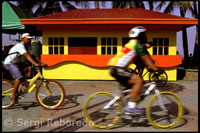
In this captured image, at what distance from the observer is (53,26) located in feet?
37.3

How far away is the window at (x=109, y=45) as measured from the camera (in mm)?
11695

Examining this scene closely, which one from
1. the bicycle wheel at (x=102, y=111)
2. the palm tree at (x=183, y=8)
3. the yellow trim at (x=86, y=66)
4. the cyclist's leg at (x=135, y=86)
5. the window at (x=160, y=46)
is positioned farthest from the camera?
the palm tree at (x=183, y=8)

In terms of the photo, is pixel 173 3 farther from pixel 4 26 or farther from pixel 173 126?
pixel 173 126

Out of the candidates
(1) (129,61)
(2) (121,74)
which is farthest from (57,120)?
(1) (129,61)

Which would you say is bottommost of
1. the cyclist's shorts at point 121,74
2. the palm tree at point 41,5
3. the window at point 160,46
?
the cyclist's shorts at point 121,74

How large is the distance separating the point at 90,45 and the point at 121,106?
26.5ft

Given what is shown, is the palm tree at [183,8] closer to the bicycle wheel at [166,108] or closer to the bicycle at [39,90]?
the bicycle wheel at [166,108]

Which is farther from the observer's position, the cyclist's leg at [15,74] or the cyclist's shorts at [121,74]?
the cyclist's leg at [15,74]

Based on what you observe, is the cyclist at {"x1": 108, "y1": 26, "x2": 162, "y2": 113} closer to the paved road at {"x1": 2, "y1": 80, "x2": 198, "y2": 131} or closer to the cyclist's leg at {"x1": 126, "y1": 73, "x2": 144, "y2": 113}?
the cyclist's leg at {"x1": 126, "y1": 73, "x2": 144, "y2": 113}

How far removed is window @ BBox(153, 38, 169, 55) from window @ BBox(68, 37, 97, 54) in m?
3.34

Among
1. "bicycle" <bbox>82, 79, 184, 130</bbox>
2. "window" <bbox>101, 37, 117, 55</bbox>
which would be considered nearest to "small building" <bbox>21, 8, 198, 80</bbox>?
"window" <bbox>101, 37, 117, 55</bbox>

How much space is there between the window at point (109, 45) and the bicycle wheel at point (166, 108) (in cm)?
768

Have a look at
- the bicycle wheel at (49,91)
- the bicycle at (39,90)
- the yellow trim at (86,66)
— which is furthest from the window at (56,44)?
the bicycle wheel at (49,91)

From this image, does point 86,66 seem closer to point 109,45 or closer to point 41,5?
point 109,45
